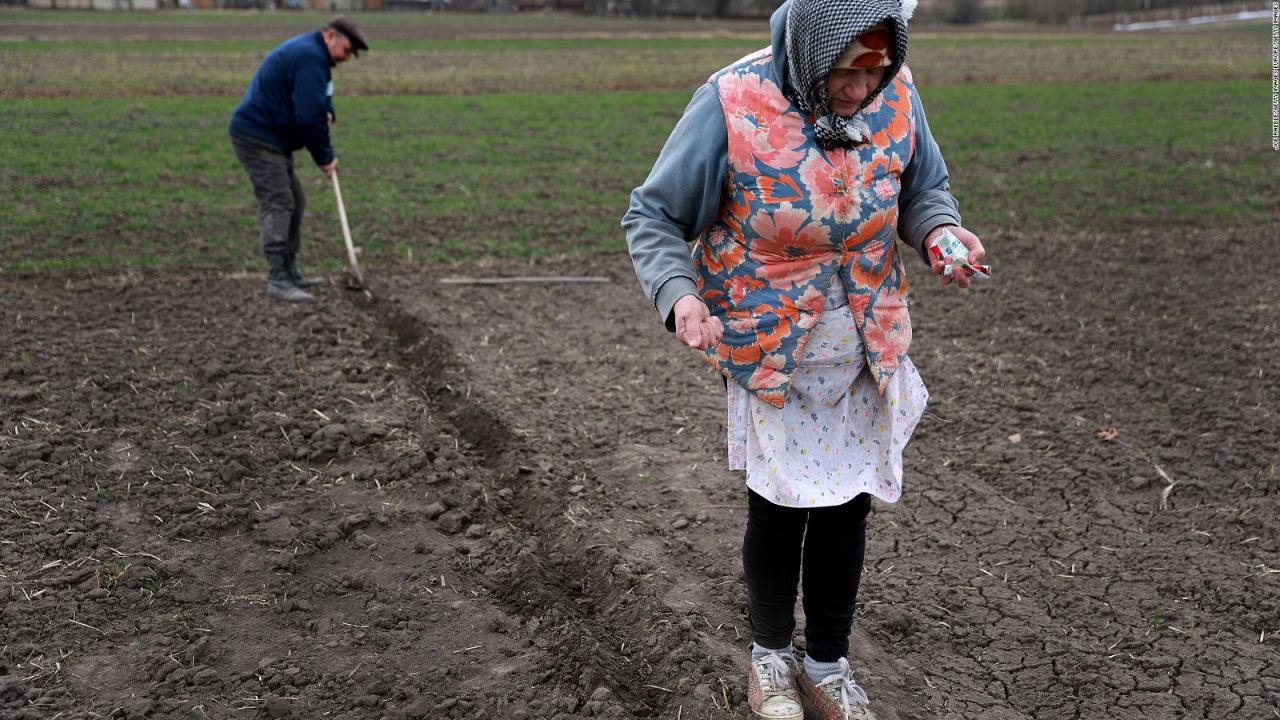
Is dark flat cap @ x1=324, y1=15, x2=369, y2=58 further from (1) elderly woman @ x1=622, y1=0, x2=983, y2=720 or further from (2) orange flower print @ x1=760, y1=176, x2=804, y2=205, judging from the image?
(2) orange flower print @ x1=760, y1=176, x2=804, y2=205

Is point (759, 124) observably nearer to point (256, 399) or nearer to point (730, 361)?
point (730, 361)

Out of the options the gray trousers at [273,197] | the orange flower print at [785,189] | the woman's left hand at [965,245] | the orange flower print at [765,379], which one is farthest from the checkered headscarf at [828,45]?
the gray trousers at [273,197]

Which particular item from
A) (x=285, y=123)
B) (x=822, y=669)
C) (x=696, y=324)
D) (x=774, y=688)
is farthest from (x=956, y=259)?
(x=285, y=123)

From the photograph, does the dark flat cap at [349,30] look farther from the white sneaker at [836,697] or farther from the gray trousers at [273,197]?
the white sneaker at [836,697]

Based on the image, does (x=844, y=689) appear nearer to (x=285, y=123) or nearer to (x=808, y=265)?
(x=808, y=265)

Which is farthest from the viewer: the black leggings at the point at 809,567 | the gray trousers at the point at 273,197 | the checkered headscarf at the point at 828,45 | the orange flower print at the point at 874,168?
the gray trousers at the point at 273,197

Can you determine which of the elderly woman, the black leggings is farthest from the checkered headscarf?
the black leggings

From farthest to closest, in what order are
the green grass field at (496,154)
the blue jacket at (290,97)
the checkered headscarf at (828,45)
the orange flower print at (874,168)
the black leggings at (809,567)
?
the green grass field at (496,154)
the blue jacket at (290,97)
the black leggings at (809,567)
the orange flower print at (874,168)
the checkered headscarf at (828,45)

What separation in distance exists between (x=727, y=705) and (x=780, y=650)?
25 centimetres

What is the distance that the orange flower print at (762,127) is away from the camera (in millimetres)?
2812

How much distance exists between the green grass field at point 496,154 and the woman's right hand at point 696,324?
646cm

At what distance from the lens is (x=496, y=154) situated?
44.8ft

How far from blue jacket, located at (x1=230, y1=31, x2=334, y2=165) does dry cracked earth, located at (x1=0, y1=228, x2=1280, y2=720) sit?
1167 millimetres

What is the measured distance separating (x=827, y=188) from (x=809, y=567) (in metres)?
1.08
